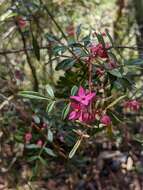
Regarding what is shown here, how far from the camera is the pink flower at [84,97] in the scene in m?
1.16

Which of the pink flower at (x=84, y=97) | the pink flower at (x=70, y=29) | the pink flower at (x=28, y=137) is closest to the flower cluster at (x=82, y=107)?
the pink flower at (x=84, y=97)

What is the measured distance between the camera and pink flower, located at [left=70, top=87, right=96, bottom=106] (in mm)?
1163

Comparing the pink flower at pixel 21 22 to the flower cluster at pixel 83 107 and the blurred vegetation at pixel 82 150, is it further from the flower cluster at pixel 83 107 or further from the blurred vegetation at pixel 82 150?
the flower cluster at pixel 83 107

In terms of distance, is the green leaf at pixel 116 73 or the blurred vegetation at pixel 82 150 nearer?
the green leaf at pixel 116 73

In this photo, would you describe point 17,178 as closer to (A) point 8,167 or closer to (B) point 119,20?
(A) point 8,167

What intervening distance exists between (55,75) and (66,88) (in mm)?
1325

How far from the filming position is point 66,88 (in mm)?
1626

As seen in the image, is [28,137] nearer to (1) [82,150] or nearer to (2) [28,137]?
(2) [28,137]

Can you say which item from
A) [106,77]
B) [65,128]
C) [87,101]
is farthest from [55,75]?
[87,101]

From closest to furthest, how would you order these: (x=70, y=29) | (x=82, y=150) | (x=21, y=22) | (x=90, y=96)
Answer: (x=90, y=96) < (x=21, y=22) < (x=82, y=150) < (x=70, y=29)

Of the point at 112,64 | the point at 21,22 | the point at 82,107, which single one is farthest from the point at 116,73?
the point at 21,22

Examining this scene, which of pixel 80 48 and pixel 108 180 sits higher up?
pixel 80 48

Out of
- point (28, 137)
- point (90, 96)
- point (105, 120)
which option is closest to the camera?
point (90, 96)

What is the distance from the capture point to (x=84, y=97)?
1179 mm
